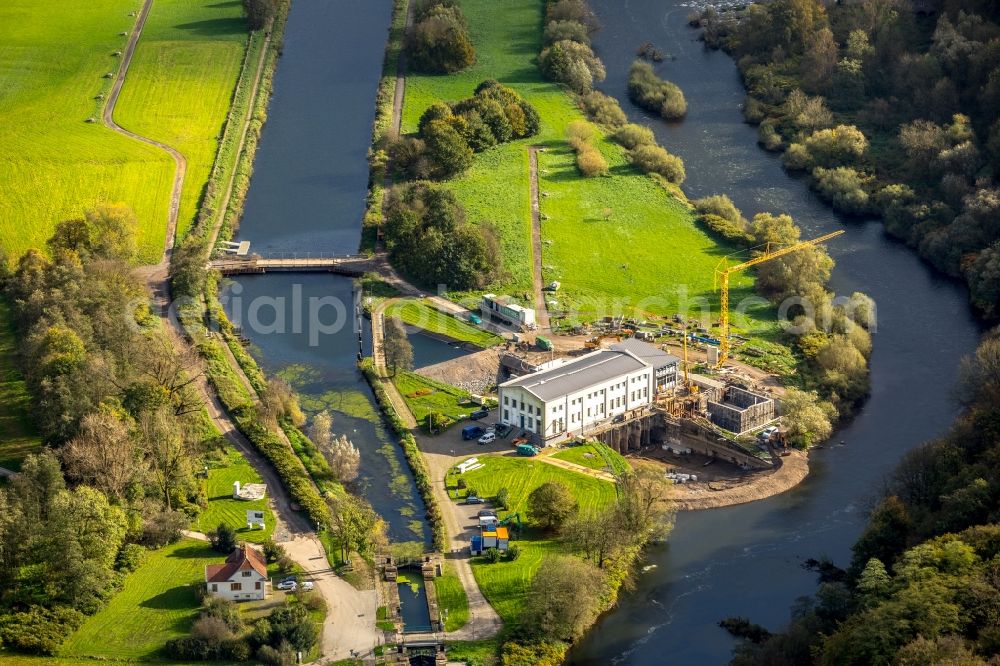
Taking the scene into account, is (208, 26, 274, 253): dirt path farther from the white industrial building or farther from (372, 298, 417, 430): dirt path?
the white industrial building

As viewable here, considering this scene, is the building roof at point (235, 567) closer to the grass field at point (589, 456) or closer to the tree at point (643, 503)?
the tree at point (643, 503)

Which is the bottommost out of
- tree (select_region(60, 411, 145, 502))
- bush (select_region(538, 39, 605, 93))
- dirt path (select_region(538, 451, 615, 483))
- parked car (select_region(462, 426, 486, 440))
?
dirt path (select_region(538, 451, 615, 483))

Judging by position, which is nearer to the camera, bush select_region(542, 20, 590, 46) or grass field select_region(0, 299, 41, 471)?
grass field select_region(0, 299, 41, 471)

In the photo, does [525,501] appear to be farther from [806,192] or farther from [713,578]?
[806,192]

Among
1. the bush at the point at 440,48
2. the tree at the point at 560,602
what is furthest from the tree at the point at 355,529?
the bush at the point at 440,48

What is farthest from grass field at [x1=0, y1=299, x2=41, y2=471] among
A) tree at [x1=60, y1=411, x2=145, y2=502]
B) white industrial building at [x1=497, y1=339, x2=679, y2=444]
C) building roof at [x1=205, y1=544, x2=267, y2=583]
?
white industrial building at [x1=497, y1=339, x2=679, y2=444]

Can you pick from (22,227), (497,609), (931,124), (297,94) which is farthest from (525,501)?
(297,94)

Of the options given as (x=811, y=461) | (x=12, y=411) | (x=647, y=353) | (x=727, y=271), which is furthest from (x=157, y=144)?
(x=811, y=461)
